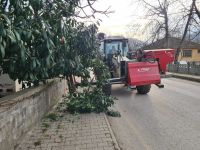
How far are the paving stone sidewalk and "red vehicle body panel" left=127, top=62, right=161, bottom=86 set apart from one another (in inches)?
221

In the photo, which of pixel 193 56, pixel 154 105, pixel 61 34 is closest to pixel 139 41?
pixel 193 56

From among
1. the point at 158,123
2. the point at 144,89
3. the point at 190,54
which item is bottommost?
the point at 158,123

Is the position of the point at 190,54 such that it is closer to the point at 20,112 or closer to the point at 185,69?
the point at 185,69

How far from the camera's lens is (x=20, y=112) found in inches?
267

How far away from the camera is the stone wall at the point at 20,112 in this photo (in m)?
5.86

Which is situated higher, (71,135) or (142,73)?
(142,73)

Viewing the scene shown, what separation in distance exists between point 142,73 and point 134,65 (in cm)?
46

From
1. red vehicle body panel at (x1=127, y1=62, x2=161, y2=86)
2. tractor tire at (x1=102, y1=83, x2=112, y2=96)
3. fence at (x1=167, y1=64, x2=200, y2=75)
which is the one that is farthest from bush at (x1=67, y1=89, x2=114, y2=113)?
fence at (x1=167, y1=64, x2=200, y2=75)

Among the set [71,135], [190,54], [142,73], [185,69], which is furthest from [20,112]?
[190,54]

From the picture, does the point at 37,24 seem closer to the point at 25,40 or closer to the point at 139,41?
the point at 25,40

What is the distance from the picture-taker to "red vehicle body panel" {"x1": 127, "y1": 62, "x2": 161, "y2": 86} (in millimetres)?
14542

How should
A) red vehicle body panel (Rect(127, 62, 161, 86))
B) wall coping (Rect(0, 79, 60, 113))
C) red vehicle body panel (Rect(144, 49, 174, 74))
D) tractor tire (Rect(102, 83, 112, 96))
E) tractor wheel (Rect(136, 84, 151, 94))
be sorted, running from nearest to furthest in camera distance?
wall coping (Rect(0, 79, 60, 113))
tractor tire (Rect(102, 83, 112, 96))
red vehicle body panel (Rect(127, 62, 161, 86))
tractor wheel (Rect(136, 84, 151, 94))
red vehicle body panel (Rect(144, 49, 174, 74))

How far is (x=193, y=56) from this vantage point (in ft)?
279

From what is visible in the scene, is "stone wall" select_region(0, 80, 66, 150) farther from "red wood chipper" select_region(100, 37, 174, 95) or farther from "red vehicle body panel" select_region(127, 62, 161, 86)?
"red vehicle body panel" select_region(127, 62, 161, 86)
